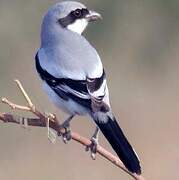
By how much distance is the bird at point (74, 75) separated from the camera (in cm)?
412

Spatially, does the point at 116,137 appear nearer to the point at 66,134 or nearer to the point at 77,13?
the point at 66,134

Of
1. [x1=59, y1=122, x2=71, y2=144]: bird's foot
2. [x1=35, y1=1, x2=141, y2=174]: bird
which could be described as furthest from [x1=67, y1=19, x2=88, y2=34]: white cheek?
[x1=59, y1=122, x2=71, y2=144]: bird's foot

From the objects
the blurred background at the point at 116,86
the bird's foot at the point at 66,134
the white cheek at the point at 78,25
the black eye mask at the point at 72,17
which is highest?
the black eye mask at the point at 72,17

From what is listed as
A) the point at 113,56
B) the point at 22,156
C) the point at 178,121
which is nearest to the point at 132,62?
the point at 113,56

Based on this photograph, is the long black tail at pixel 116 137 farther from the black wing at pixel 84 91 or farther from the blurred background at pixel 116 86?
the blurred background at pixel 116 86

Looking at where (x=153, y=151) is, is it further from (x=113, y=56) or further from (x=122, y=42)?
(x=122, y=42)

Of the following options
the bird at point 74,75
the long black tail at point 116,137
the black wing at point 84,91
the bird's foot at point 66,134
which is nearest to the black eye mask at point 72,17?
the bird at point 74,75

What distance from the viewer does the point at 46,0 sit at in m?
10.7

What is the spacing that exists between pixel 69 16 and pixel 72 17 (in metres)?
0.02

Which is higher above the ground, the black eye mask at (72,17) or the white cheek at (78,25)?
the black eye mask at (72,17)

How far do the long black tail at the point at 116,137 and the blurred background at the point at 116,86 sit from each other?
266 cm

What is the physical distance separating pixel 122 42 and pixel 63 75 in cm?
636

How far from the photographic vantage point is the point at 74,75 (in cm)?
427

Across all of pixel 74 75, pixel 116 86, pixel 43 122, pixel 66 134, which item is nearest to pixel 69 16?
pixel 74 75
